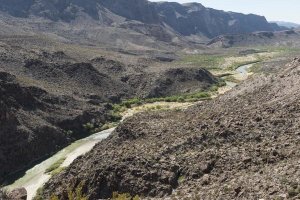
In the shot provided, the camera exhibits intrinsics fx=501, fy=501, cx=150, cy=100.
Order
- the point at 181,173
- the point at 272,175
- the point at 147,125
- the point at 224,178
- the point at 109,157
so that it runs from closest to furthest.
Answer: the point at 272,175 → the point at 224,178 → the point at 181,173 → the point at 109,157 → the point at 147,125

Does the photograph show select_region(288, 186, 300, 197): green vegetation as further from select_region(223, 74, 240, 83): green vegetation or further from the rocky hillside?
select_region(223, 74, 240, 83): green vegetation

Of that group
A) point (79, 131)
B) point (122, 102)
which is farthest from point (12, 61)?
point (79, 131)

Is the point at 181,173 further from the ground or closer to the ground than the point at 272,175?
closer to the ground

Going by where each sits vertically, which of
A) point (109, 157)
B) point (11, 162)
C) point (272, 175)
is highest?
point (272, 175)

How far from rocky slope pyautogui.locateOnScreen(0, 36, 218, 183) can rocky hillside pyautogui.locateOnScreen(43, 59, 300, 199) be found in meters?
15.8

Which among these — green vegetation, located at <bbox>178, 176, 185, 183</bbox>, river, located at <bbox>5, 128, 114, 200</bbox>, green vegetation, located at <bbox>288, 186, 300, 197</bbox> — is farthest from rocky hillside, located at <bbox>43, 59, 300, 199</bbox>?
river, located at <bbox>5, 128, 114, 200</bbox>

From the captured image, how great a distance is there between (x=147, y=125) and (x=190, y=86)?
61.7 metres

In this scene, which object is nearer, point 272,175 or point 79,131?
point 272,175

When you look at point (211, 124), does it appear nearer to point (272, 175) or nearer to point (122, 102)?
point (272, 175)

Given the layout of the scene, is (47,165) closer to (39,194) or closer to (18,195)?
(39,194)

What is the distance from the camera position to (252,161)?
37.7 m

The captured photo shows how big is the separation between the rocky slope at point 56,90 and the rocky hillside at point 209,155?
15815mm

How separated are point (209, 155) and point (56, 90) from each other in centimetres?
5300

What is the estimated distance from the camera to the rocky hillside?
33.9 metres
